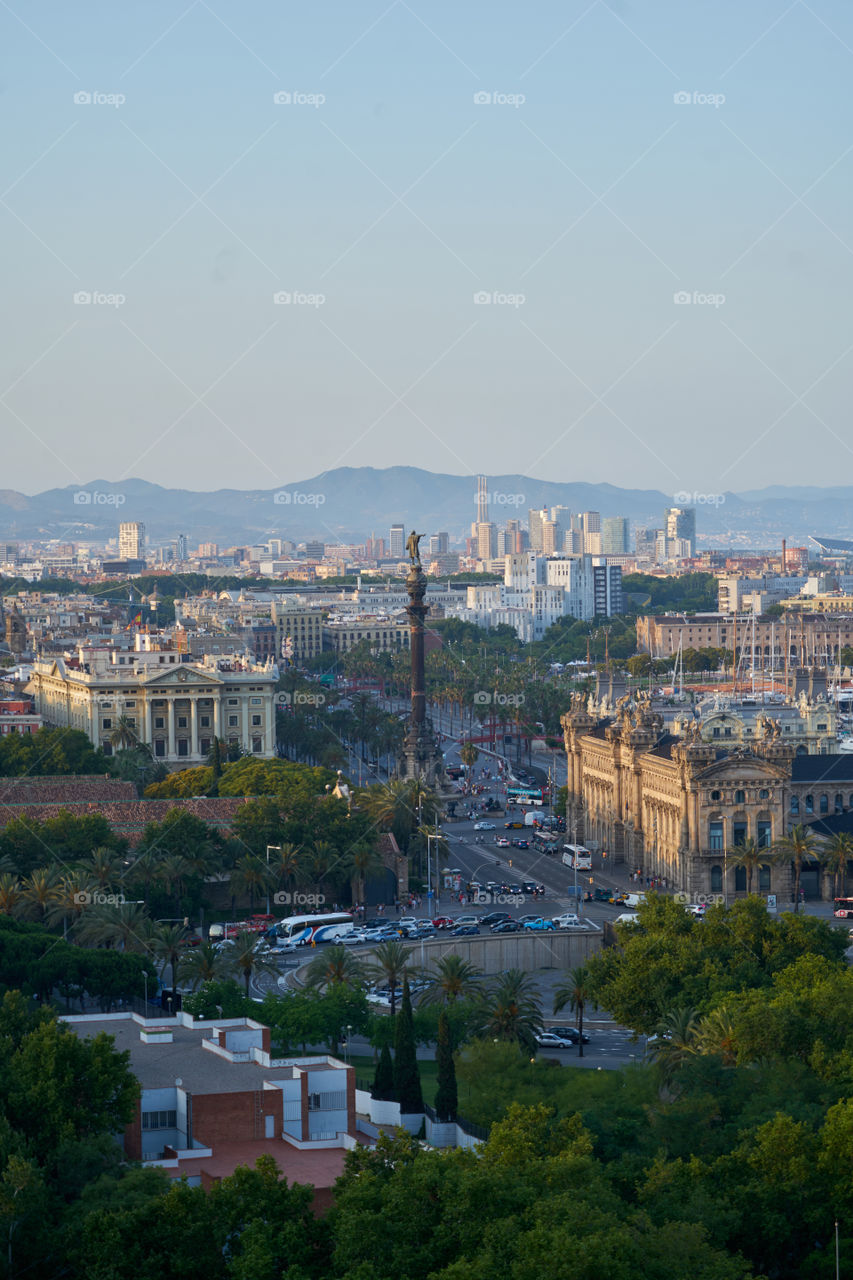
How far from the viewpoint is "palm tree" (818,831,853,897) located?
79.9m

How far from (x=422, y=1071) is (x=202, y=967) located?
800 cm

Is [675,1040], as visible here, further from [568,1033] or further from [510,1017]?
[568,1033]

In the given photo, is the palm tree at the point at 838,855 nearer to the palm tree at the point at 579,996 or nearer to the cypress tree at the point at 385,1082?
the palm tree at the point at 579,996

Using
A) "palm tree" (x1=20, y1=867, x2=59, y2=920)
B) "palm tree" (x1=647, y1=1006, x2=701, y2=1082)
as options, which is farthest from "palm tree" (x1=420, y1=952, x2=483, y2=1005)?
"palm tree" (x1=20, y1=867, x2=59, y2=920)

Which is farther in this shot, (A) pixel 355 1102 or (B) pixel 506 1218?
(A) pixel 355 1102

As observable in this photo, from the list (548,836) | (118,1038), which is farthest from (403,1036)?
(548,836)

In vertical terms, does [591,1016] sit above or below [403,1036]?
below

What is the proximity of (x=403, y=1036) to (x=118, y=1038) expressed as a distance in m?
6.80

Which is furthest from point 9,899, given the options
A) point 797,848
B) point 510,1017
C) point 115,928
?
point 797,848

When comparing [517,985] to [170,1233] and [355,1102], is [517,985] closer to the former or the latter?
[355,1102]

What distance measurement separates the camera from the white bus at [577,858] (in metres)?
89.9

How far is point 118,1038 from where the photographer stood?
48.0 m

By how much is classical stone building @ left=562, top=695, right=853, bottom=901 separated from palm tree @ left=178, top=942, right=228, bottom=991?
982 inches

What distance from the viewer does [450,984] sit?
61.5 meters
